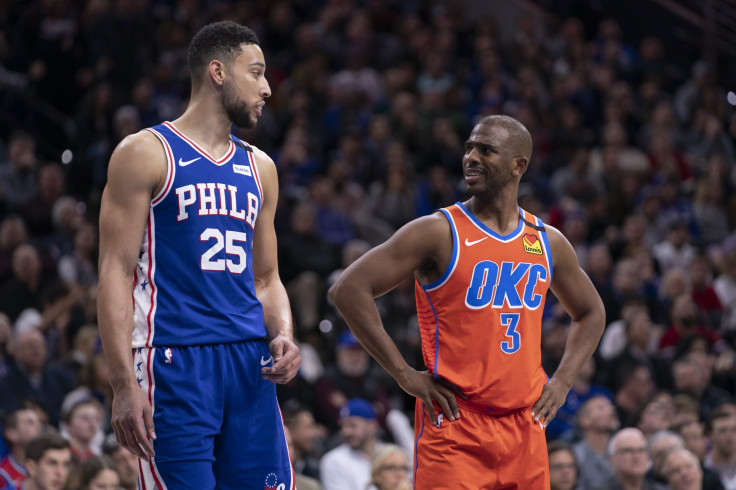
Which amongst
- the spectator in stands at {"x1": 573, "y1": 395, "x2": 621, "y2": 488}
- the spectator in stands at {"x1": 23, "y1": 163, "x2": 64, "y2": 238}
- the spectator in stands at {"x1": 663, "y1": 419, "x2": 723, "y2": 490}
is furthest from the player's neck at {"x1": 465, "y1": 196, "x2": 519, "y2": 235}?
the spectator in stands at {"x1": 23, "y1": 163, "x2": 64, "y2": 238}

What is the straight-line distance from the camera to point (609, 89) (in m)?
16.0

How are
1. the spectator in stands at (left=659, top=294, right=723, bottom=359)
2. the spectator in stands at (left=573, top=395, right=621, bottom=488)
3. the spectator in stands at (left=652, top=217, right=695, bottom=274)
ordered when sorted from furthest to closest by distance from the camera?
the spectator in stands at (left=652, top=217, right=695, bottom=274)
the spectator in stands at (left=659, top=294, right=723, bottom=359)
the spectator in stands at (left=573, top=395, right=621, bottom=488)

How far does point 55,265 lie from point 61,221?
2.03 ft

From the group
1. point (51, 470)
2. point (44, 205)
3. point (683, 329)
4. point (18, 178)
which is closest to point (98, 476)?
point (51, 470)

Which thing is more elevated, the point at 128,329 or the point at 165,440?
the point at 128,329

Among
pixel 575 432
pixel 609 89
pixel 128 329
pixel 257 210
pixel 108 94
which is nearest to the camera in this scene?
pixel 128 329

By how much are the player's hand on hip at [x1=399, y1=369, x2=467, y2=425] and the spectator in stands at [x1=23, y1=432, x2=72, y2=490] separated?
10.9 feet

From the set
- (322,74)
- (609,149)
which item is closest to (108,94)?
(322,74)

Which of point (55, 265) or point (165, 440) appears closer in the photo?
point (165, 440)

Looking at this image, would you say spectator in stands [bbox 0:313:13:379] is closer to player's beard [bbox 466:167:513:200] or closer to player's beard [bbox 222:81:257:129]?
player's beard [bbox 222:81:257:129]

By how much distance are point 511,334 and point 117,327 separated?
175cm

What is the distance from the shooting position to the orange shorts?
466 centimetres

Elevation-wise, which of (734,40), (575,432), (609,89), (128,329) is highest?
(734,40)

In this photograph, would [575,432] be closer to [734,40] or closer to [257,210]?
[257,210]
